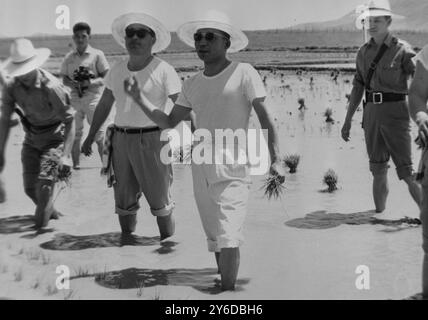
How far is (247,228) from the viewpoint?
7.66 m

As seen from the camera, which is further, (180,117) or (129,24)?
(129,24)

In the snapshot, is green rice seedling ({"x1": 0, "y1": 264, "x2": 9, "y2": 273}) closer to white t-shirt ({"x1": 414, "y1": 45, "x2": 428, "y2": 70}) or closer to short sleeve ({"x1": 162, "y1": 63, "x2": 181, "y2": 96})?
short sleeve ({"x1": 162, "y1": 63, "x2": 181, "y2": 96})

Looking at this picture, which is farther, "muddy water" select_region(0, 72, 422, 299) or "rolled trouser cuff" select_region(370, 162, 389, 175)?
"rolled trouser cuff" select_region(370, 162, 389, 175)

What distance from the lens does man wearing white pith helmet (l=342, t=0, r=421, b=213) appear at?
290 inches

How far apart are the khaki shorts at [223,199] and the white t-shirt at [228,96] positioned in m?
0.28

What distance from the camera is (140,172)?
6758 mm

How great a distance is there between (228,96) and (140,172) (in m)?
1.70

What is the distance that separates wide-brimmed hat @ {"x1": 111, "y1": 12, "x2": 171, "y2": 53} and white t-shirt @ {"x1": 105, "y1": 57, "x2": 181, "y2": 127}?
0.27 m

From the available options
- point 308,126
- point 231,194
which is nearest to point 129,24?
point 231,194

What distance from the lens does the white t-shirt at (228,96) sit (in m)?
5.30

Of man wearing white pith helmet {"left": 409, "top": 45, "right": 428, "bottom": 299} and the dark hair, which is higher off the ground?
the dark hair

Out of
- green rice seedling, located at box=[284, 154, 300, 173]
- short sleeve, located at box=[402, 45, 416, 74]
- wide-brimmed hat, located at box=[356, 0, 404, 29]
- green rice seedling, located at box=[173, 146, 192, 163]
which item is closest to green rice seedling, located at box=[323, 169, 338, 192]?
green rice seedling, located at box=[284, 154, 300, 173]
